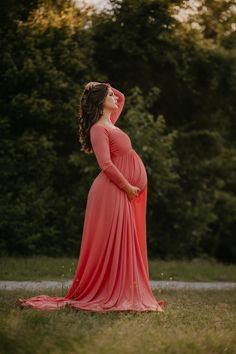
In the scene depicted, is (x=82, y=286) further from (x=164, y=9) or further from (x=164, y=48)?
(x=164, y=48)

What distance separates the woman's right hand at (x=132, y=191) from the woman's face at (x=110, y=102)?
2.82ft

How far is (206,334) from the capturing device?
5.40 m

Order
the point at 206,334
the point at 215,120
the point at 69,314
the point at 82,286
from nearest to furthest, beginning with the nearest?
the point at 206,334 → the point at 69,314 → the point at 82,286 → the point at 215,120

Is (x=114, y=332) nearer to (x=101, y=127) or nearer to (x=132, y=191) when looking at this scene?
(x=132, y=191)

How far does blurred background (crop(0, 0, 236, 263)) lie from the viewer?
12.7 meters

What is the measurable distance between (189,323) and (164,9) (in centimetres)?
807

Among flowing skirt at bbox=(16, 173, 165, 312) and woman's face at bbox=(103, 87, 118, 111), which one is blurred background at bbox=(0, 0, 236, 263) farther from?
flowing skirt at bbox=(16, 173, 165, 312)

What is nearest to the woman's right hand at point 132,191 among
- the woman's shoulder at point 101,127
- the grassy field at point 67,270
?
the woman's shoulder at point 101,127

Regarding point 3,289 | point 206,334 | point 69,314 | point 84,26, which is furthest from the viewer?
point 84,26

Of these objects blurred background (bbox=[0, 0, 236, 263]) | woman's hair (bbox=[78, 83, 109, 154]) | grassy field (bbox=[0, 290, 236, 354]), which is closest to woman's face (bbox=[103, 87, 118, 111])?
woman's hair (bbox=[78, 83, 109, 154])

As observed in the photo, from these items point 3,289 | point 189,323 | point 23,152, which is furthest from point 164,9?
point 189,323

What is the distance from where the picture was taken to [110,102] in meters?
6.77

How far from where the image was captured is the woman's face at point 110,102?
6.75 m

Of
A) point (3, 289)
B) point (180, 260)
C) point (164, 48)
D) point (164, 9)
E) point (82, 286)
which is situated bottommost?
point (180, 260)
